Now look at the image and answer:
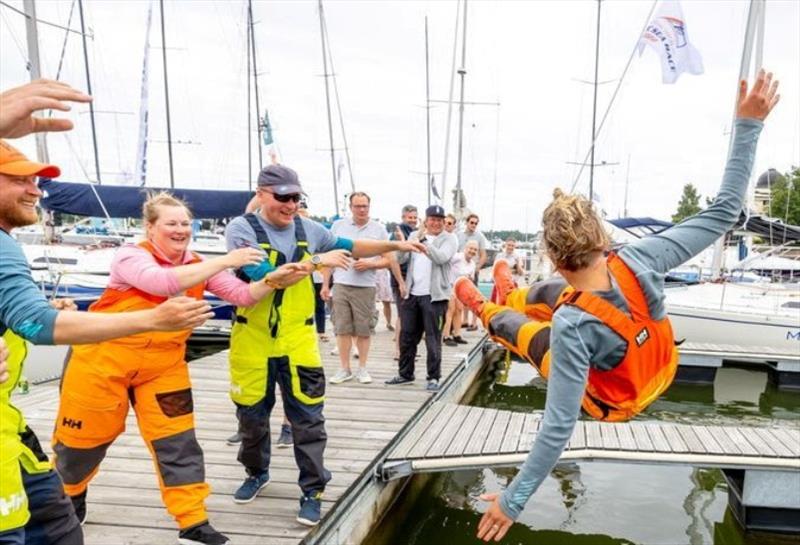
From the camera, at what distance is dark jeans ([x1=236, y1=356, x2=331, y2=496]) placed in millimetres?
3777

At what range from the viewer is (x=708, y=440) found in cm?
607

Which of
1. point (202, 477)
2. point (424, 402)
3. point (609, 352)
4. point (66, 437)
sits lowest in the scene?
point (424, 402)

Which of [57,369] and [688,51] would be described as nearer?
[57,369]

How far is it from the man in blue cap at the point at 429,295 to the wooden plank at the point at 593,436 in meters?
1.96

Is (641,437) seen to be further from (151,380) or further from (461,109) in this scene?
(461,109)

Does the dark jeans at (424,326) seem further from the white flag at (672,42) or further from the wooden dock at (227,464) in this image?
the white flag at (672,42)

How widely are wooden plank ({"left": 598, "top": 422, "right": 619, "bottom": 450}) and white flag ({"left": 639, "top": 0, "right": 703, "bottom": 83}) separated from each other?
10356 mm

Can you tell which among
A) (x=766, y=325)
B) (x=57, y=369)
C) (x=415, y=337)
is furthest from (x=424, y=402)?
(x=766, y=325)

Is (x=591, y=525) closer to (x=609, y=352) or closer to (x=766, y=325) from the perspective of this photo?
(x=609, y=352)

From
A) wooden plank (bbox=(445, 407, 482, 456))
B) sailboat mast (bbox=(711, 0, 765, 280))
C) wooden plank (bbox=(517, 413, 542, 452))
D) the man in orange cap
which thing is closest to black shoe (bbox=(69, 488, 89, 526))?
the man in orange cap

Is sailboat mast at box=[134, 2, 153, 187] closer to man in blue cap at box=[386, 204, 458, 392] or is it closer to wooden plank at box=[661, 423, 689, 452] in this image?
man in blue cap at box=[386, 204, 458, 392]

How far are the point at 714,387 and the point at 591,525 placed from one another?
7.30m

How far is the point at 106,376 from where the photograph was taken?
10.2 ft

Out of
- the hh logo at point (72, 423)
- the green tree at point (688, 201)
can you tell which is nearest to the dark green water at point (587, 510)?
the hh logo at point (72, 423)
